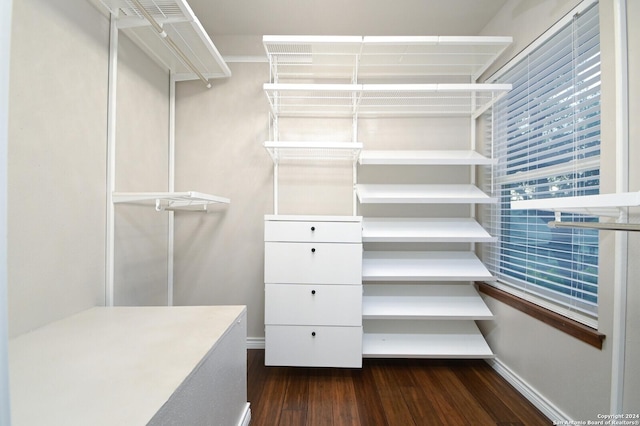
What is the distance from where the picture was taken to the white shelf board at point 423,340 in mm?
1809

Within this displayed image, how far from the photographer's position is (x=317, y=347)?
5.69 ft

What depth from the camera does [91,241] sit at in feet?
4.51

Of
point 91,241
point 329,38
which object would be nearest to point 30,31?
point 91,241

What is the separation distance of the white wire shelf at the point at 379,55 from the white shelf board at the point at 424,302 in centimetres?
153

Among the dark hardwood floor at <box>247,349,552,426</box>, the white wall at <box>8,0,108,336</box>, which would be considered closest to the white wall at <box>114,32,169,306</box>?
the white wall at <box>8,0,108,336</box>

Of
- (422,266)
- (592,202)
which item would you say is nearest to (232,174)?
(422,266)

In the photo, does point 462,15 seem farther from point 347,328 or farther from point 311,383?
point 311,383

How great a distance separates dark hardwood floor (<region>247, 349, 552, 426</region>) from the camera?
4.71 feet

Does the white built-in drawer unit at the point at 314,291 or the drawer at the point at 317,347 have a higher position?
the white built-in drawer unit at the point at 314,291

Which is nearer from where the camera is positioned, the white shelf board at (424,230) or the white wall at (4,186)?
the white wall at (4,186)

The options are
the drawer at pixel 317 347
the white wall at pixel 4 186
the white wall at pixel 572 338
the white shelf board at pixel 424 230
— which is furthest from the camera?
the white shelf board at pixel 424 230

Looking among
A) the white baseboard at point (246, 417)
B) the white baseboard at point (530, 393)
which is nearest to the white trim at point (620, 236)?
the white baseboard at point (530, 393)

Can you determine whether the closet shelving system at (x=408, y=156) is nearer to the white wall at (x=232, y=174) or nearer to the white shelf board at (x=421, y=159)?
the white shelf board at (x=421, y=159)

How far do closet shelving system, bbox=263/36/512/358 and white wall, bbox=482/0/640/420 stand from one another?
15cm
